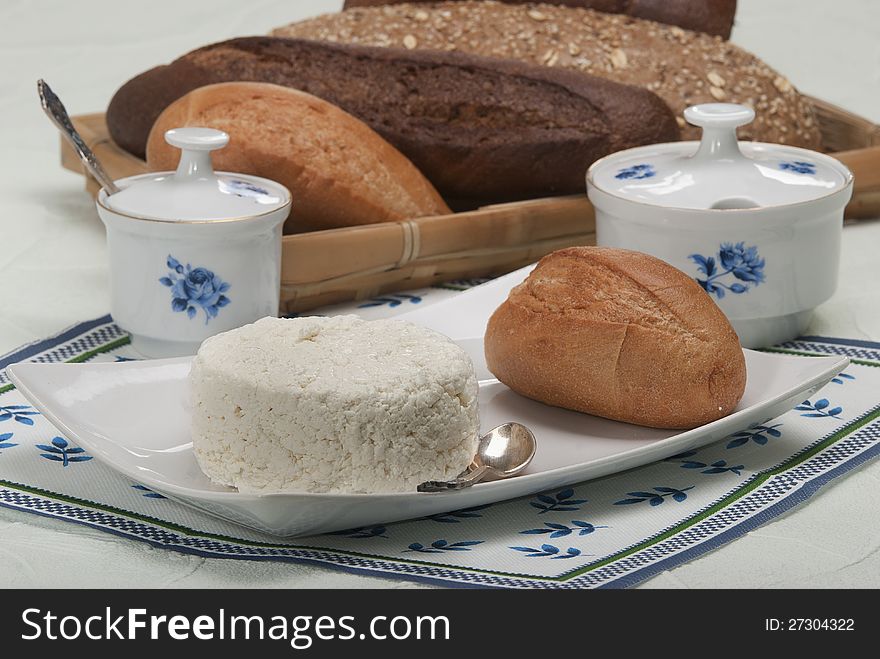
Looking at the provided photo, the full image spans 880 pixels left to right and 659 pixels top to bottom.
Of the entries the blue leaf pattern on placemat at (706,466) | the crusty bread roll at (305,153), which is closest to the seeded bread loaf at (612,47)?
the crusty bread roll at (305,153)

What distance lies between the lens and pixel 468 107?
6.51 feet

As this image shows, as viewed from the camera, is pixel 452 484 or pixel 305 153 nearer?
pixel 452 484

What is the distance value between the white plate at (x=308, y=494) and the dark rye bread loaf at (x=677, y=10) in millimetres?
1155

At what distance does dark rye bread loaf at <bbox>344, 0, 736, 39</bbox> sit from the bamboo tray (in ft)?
1.46

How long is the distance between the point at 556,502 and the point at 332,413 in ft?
0.87

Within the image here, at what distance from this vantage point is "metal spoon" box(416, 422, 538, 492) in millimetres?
1164

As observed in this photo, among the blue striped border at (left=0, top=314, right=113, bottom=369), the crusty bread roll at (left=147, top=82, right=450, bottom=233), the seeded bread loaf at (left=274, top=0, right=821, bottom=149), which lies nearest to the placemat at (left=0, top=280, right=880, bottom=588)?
the blue striped border at (left=0, top=314, right=113, bottom=369)

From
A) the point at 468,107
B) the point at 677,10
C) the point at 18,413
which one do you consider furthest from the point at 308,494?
the point at 677,10

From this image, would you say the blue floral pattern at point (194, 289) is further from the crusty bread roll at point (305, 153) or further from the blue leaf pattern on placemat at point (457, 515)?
the blue leaf pattern on placemat at point (457, 515)

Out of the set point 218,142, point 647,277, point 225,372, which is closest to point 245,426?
point 225,372

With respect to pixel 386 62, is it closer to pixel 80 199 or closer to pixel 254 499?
pixel 80 199

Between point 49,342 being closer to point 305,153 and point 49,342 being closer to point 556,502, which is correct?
point 305,153
